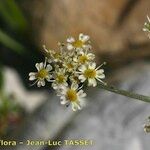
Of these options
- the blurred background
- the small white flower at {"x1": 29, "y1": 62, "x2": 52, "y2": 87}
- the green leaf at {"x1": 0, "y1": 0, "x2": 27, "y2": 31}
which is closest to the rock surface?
the blurred background

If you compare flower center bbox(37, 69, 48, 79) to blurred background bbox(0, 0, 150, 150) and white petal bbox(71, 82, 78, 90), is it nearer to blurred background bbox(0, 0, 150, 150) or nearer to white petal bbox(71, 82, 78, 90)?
white petal bbox(71, 82, 78, 90)

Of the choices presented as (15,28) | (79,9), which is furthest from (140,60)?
(15,28)

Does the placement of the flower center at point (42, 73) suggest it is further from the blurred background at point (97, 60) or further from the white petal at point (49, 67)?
the blurred background at point (97, 60)

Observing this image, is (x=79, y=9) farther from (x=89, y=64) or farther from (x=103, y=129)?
(x=89, y=64)

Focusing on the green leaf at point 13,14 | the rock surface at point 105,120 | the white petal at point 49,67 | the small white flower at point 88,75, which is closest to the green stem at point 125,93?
the small white flower at point 88,75

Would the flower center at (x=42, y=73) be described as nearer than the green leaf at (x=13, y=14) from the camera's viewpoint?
Yes

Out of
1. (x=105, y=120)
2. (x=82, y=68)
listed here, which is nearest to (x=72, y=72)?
(x=82, y=68)

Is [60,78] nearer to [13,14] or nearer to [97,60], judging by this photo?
[97,60]
